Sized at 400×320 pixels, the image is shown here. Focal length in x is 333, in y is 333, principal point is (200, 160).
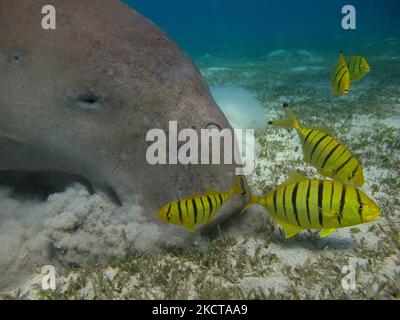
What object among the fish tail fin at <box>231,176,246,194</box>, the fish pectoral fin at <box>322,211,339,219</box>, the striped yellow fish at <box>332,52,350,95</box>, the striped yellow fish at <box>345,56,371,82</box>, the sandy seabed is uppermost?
the striped yellow fish at <box>345,56,371,82</box>

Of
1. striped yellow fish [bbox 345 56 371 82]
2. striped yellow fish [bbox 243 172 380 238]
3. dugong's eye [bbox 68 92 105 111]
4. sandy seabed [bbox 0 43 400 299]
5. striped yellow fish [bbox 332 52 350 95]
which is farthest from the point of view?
striped yellow fish [bbox 345 56 371 82]

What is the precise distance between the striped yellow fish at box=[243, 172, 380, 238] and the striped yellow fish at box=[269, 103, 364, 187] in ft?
1.92

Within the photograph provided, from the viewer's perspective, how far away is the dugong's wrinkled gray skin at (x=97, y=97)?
3.20m

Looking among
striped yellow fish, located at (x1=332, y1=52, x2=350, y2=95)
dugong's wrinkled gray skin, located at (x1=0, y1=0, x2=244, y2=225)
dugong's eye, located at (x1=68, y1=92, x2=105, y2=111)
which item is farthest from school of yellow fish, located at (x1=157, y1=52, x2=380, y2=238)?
striped yellow fish, located at (x1=332, y1=52, x2=350, y2=95)

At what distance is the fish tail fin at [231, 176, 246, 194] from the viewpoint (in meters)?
2.90

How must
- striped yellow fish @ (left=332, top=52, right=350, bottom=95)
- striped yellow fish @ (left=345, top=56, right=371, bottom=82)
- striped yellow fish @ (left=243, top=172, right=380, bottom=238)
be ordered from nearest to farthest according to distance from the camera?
1. striped yellow fish @ (left=243, top=172, right=380, bottom=238)
2. striped yellow fish @ (left=332, top=52, right=350, bottom=95)
3. striped yellow fish @ (left=345, top=56, right=371, bottom=82)

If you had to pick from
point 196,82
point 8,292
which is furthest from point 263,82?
point 8,292

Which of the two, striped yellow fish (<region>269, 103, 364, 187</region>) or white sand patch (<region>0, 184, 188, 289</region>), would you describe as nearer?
striped yellow fish (<region>269, 103, 364, 187</region>)

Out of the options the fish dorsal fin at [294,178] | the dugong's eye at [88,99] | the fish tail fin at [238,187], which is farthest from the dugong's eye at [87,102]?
the fish dorsal fin at [294,178]

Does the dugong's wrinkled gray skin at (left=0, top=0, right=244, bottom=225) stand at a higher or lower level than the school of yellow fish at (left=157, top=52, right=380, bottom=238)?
higher

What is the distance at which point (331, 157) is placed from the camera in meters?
3.11

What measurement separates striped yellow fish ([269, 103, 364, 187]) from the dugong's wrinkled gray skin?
2.80 feet

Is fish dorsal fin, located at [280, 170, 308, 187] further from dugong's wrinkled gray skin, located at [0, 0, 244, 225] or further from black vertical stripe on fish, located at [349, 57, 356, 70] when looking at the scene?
black vertical stripe on fish, located at [349, 57, 356, 70]
